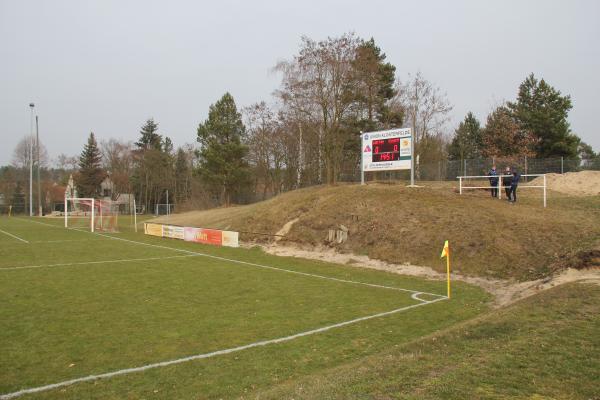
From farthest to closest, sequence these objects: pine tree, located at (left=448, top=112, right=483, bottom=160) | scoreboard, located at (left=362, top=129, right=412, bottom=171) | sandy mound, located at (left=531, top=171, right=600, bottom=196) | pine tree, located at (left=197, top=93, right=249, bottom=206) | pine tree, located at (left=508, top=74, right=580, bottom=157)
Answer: pine tree, located at (left=448, top=112, right=483, bottom=160) → pine tree, located at (left=197, top=93, right=249, bottom=206) → pine tree, located at (left=508, top=74, right=580, bottom=157) → sandy mound, located at (left=531, top=171, right=600, bottom=196) → scoreboard, located at (left=362, top=129, right=412, bottom=171)

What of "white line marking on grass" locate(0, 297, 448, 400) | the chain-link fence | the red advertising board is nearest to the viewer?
"white line marking on grass" locate(0, 297, 448, 400)

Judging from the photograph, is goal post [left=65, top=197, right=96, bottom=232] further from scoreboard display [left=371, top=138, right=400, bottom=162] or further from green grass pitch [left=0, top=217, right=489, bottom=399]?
scoreboard display [left=371, top=138, right=400, bottom=162]

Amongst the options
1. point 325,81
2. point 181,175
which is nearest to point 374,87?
point 325,81

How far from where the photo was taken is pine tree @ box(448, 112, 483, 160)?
5322 centimetres

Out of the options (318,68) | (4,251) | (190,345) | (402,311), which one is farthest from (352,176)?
(190,345)

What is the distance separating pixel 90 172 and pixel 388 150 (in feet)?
217

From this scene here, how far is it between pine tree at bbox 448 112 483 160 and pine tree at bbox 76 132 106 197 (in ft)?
197

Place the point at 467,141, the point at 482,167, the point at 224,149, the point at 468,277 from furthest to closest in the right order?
1. the point at 467,141
2. the point at 224,149
3. the point at 482,167
4. the point at 468,277

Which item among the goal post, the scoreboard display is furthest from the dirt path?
the goal post

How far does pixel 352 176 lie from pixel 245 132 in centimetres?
1809

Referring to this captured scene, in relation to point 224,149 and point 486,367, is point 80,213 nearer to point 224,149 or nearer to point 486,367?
point 224,149

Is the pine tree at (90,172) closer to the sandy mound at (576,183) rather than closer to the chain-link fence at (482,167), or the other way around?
the chain-link fence at (482,167)

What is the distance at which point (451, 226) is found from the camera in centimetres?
1914

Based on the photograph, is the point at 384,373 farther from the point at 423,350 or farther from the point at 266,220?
the point at 266,220
